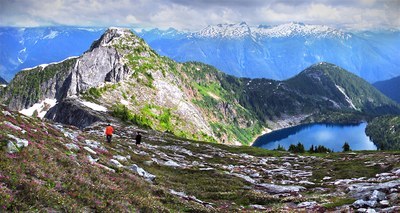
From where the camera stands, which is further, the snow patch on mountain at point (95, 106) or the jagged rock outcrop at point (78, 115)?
the snow patch on mountain at point (95, 106)

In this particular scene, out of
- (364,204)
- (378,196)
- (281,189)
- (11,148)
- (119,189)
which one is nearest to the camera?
(11,148)

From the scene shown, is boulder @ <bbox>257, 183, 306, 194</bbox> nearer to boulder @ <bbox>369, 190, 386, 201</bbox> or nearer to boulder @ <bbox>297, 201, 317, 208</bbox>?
boulder @ <bbox>297, 201, 317, 208</bbox>

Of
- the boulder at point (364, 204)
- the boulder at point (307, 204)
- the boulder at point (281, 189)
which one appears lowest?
the boulder at point (281, 189)

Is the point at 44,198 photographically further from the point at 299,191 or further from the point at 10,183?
the point at 299,191


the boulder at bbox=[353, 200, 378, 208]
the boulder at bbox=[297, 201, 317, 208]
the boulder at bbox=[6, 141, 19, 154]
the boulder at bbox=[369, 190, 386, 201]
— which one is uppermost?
the boulder at bbox=[6, 141, 19, 154]

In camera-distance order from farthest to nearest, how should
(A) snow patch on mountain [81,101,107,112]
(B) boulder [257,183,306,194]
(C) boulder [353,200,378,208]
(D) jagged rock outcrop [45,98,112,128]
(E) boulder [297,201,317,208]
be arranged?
1. (A) snow patch on mountain [81,101,107,112]
2. (D) jagged rock outcrop [45,98,112,128]
3. (B) boulder [257,183,306,194]
4. (E) boulder [297,201,317,208]
5. (C) boulder [353,200,378,208]

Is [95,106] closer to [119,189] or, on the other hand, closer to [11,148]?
[11,148]

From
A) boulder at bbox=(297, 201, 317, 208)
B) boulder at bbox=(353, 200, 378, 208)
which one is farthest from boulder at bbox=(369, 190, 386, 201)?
boulder at bbox=(297, 201, 317, 208)

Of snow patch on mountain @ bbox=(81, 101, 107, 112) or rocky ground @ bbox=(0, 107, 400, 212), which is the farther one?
snow patch on mountain @ bbox=(81, 101, 107, 112)

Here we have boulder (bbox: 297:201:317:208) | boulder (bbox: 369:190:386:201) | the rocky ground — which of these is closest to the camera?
the rocky ground

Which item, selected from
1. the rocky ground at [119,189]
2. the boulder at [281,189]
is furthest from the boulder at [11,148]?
the boulder at [281,189]

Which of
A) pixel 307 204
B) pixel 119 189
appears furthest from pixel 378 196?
pixel 119 189

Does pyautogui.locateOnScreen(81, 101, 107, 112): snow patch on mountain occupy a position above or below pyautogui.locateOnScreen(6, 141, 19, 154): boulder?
above

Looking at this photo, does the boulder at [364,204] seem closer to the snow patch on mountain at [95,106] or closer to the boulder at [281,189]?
the boulder at [281,189]
